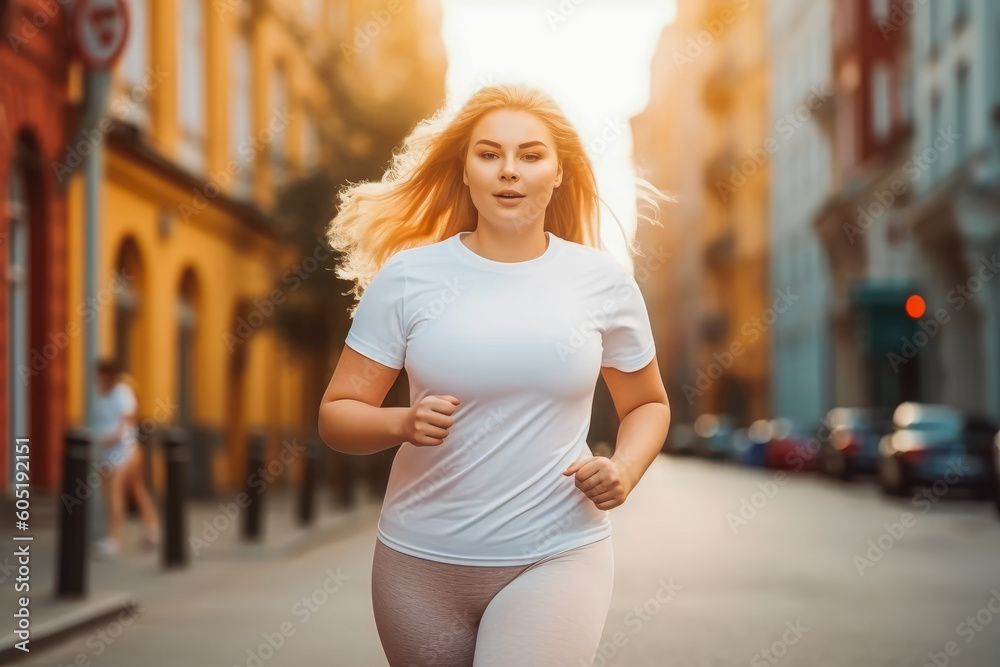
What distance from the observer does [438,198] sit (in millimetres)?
3502

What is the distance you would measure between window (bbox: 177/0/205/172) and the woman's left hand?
2127cm

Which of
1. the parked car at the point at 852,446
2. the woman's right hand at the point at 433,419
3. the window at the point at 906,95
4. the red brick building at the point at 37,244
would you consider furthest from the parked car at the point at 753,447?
the woman's right hand at the point at 433,419

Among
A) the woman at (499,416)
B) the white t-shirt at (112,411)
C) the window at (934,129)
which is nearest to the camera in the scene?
the woman at (499,416)

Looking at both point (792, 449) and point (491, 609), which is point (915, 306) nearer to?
point (792, 449)

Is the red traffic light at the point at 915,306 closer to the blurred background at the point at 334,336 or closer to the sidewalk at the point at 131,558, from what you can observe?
the blurred background at the point at 334,336

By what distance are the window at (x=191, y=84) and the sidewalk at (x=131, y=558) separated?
6.13m

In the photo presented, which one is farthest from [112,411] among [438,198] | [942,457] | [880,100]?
[880,100]

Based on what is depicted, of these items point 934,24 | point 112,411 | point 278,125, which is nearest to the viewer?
point 112,411

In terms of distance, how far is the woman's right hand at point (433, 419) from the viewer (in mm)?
2883

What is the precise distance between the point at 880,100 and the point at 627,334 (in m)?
41.1

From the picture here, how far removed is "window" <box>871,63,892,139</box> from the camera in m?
42.2

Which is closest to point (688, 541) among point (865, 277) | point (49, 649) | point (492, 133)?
point (49, 649)

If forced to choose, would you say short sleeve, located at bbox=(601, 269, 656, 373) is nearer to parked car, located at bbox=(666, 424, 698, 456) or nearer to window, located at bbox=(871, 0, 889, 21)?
window, located at bbox=(871, 0, 889, 21)

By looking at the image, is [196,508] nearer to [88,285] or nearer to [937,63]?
[88,285]
